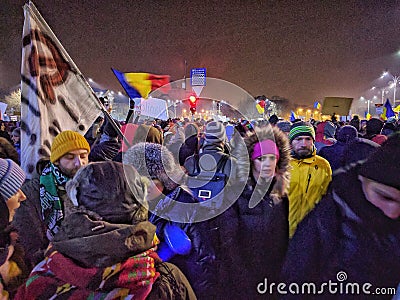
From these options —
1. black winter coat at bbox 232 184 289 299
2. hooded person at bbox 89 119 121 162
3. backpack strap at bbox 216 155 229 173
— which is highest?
backpack strap at bbox 216 155 229 173

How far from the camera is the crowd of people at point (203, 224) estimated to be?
4.21 ft

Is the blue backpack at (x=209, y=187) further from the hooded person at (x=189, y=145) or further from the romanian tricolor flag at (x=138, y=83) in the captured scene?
the romanian tricolor flag at (x=138, y=83)

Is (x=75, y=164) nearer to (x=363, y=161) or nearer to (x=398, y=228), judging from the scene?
(x=363, y=161)

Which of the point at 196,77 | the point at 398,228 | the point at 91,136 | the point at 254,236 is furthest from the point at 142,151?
the point at 196,77

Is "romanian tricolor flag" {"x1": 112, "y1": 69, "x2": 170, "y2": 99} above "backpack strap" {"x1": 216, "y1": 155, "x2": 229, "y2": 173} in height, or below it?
above

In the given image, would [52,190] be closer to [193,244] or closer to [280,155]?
[193,244]

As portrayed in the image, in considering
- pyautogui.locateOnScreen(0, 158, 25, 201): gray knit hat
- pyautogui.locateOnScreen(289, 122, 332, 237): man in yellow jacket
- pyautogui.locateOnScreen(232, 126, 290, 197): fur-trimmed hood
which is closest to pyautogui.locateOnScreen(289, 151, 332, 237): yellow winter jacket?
pyautogui.locateOnScreen(289, 122, 332, 237): man in yellow jacket

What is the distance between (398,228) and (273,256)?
923 millimetres

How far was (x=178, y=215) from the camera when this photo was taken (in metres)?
2.13

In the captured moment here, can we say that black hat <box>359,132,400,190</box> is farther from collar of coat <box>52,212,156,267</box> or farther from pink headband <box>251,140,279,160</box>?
collar of coat <box>52,212,156,267</box>

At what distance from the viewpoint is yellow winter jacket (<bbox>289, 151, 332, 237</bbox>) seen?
8.46 ft

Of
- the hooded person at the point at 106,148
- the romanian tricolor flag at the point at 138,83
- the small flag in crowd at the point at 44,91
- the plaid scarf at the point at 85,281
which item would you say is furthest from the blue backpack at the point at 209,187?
the romanian tricolor flag at the point at 138,83

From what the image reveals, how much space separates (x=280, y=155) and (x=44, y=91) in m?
2.31

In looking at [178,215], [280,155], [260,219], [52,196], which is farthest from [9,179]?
[280,155]
